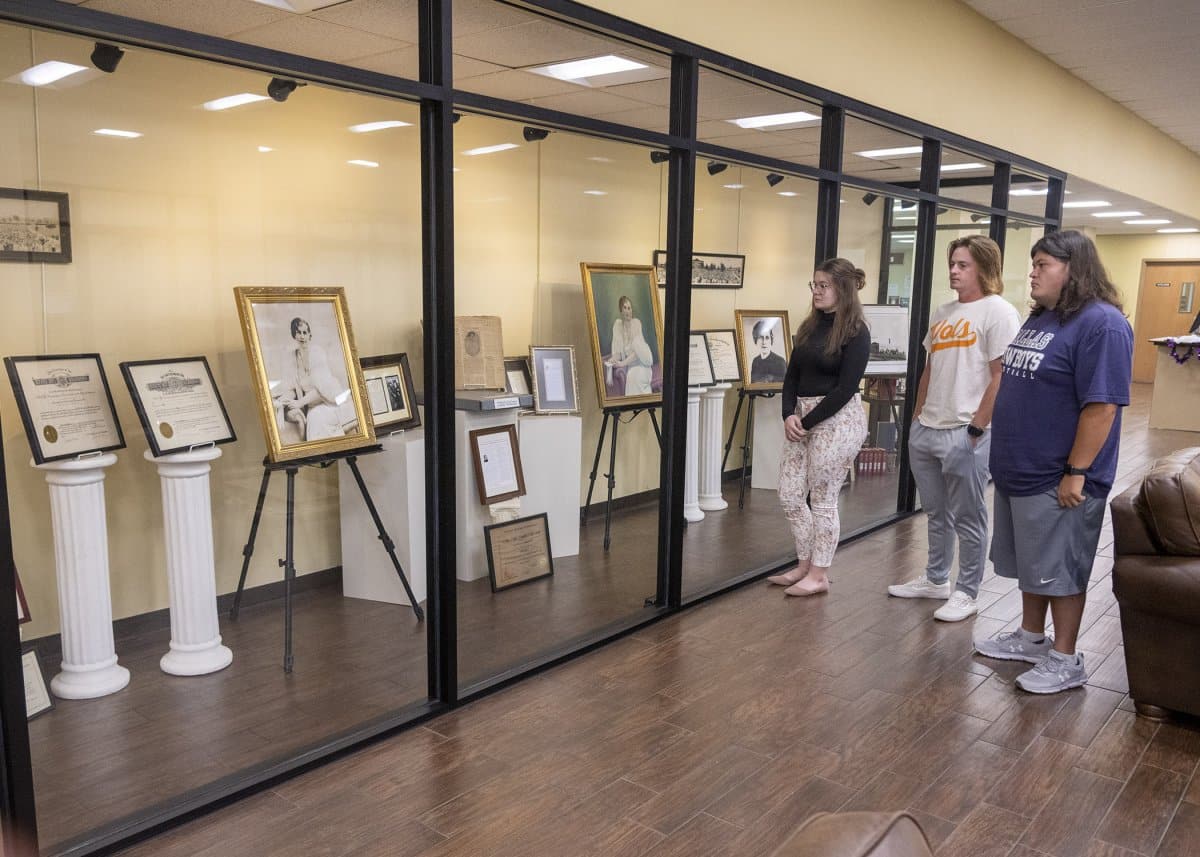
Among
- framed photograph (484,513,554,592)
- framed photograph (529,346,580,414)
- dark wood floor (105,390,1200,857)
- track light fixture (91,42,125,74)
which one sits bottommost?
dark wood floor (105,390,1200,857)

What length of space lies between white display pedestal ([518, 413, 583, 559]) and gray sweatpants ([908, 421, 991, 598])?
1678 mm

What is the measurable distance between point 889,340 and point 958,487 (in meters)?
2.10

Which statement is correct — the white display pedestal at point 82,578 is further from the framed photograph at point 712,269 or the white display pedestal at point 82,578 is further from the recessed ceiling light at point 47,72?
the framed photograph at point 712,269

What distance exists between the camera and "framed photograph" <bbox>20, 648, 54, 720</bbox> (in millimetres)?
2389

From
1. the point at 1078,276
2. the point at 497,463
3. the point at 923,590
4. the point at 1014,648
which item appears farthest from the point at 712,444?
the point at 1078,276

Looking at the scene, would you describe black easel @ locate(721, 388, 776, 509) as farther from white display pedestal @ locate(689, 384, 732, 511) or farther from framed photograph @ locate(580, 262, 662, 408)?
framed photograph @ locate(580, 262, 662, 408)

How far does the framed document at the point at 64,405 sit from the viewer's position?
236 centimetres

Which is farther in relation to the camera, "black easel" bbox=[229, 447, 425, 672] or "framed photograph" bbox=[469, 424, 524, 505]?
"framed photograph" bbox=[469, 424, 524, 505]

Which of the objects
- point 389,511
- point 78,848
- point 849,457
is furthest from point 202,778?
point 849,457

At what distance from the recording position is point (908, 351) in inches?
249

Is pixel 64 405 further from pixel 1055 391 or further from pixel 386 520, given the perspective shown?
pixel 1055 391

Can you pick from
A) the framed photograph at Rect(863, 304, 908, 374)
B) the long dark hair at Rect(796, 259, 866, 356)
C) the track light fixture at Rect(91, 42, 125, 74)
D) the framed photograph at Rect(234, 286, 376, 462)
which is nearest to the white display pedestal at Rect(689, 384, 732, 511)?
the long dark hair at Rect(796, 259, 866, 356)

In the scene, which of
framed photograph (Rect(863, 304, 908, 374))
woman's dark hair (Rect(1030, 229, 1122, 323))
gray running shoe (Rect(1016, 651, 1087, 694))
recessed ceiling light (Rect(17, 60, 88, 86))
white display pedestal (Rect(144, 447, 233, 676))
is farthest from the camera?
framed photograph (Rect(863, 304, 908, 374))

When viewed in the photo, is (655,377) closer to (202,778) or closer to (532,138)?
(532,138)
